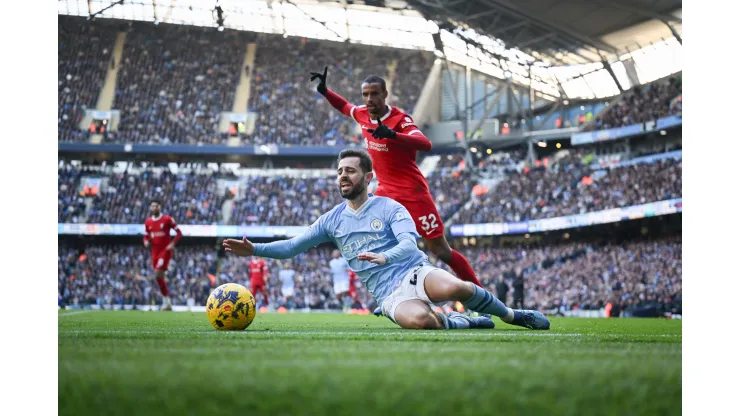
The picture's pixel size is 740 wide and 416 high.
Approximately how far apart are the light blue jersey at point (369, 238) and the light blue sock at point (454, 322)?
493mm

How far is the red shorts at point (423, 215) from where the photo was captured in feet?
23.7

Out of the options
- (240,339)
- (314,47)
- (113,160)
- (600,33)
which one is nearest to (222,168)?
(113,160)

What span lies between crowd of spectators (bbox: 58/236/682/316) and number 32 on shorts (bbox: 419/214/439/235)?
16801 mm

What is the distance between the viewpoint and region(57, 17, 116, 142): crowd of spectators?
38.4 metres

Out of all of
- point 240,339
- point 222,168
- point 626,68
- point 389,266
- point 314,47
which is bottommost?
point 240,339

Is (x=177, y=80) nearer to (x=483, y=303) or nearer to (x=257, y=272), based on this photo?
(x=257, y=272)

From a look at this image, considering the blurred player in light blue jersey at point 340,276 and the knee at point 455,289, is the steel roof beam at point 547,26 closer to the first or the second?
the blurred player in light blue jersey at point 340,276

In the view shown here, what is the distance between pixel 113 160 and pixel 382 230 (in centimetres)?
3631

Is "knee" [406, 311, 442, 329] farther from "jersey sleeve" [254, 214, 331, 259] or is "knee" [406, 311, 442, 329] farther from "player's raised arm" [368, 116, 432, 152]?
"player's raised arm" [368, 116, 432, 152]

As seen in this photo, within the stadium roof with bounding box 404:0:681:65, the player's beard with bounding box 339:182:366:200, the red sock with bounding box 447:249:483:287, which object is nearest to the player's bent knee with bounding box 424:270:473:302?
the player's beard with bounding box 339:182:366:200

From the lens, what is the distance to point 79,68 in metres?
40.5

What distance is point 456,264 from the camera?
24.8 ft

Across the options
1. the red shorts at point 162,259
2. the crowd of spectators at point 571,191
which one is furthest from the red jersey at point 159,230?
the crowd of spectators at point 571,191
